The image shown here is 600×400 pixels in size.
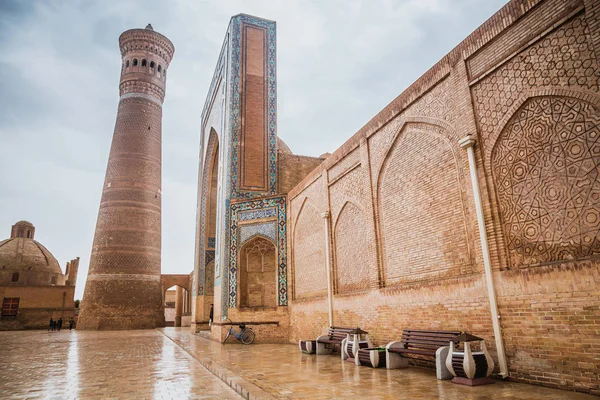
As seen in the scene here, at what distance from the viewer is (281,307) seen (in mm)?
10477

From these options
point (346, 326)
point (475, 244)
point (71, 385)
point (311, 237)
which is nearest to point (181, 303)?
point (311, 237)

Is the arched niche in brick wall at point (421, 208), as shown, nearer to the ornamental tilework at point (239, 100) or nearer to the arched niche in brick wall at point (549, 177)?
the arched niche in brick wall at point (549, 177)

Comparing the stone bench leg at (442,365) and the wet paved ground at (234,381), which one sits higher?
the stone bench leg at (442,365)

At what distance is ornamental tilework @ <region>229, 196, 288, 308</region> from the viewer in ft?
34.9

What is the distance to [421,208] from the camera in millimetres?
5809

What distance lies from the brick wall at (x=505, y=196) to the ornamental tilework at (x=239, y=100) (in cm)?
570

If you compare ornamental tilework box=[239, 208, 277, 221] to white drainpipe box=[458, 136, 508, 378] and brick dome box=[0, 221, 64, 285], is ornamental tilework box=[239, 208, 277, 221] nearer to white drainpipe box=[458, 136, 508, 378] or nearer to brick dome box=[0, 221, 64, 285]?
white drainpipe box=[458, 136, 508, 378]

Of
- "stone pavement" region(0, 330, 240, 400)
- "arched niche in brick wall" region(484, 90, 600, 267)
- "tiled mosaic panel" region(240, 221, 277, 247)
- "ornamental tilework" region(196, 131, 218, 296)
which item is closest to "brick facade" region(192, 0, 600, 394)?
"arched niche in brick wall" region(484, 90, 600, 267)

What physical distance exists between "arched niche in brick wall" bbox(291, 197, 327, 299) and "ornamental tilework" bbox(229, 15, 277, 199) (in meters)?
2.42

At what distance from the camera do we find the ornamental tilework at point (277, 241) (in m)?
10.6

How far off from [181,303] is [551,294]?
2326 centimetres

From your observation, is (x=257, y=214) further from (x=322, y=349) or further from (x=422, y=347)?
(x=422, y=347)

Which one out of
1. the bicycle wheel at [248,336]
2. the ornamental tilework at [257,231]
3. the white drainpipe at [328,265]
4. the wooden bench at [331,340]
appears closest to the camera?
the wooden bench at [331,340]

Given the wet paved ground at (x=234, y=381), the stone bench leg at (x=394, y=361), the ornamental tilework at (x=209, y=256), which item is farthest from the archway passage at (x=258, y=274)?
the stone bench leg at (x=394, y=361)
